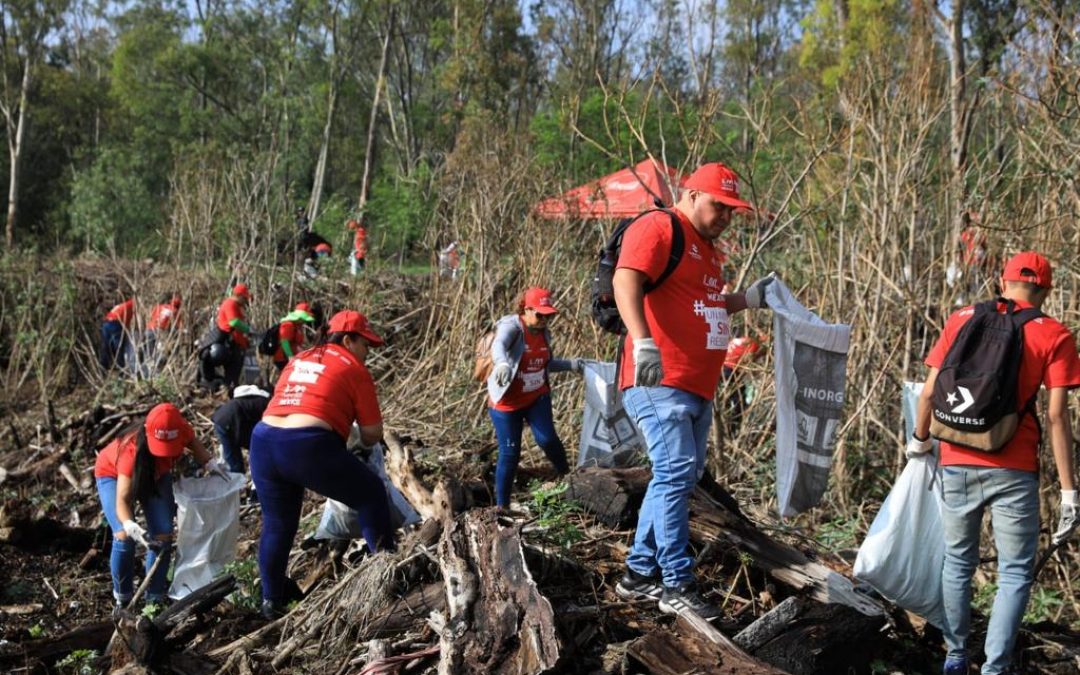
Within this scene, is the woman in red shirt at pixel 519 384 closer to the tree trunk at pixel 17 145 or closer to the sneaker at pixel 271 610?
the sneaker at pixel 271 610

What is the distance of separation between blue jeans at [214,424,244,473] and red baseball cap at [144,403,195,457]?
6.18ft

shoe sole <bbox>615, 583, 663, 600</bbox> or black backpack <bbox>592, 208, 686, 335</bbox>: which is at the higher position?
black backpack <bbox>592, 208, 686, 335</bbox>

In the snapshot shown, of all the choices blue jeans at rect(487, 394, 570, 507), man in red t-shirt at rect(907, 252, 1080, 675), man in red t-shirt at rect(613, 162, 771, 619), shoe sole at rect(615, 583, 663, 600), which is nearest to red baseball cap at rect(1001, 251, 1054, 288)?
man in red t-shirt at rect(907, 252, 1080, 675)

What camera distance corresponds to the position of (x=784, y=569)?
4.03 m

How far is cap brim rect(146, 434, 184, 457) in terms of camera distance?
17.1 ft

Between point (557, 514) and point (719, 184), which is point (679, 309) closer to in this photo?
point (719, 184)

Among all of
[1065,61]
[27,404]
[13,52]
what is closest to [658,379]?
[1065,61]

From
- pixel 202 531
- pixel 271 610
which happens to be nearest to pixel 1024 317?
pixel 271 610

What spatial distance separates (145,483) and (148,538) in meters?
0.31

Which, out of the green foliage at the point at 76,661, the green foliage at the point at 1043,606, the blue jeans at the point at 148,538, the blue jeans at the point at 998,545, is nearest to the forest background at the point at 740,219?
the green foliage at the point at 1043,606

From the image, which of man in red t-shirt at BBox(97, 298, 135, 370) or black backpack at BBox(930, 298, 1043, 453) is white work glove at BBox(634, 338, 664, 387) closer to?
black backpack at BBox(930, 298, 1043, 453)

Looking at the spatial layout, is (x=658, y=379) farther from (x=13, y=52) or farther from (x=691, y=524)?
(x=13, y=52)

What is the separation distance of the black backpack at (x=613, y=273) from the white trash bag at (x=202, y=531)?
9.49ft

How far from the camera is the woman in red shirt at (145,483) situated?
5.20 meters
